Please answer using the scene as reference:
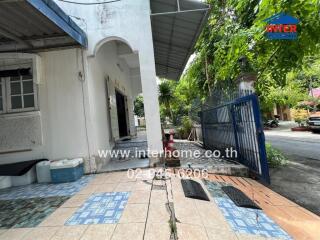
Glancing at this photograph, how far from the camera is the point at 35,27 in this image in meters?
4.88

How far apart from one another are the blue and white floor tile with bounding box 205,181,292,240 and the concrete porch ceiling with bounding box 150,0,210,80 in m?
4.09

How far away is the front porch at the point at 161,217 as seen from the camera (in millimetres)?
2670

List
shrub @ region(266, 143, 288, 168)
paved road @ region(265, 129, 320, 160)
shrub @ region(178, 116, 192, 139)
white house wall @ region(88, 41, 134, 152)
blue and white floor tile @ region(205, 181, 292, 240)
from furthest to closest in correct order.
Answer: shrub @ region(178, 116, 192, 139), paved road @ region(265, 129, 320, 160), shrub @ region(266, 143, 288, 168), white house wall @ region(88, 41, 134, 152), blue and white floor tile @ region(205, 181, 292, 240)

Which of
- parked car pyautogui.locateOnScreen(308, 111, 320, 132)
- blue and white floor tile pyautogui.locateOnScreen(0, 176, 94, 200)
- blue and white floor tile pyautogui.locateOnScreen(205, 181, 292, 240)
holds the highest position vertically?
parked car pyautogui.locateOnScreen(308, 111, 320, 132)

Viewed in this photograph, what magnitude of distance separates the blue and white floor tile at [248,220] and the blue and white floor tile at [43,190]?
2.57 metres

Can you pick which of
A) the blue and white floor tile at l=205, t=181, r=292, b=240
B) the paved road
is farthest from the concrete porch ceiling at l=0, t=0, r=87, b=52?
the paved road

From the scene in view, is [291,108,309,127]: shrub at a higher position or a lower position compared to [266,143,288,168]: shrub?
higher

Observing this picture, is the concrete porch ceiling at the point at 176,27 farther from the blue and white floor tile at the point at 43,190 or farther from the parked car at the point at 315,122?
the parked car at the point at 315,122

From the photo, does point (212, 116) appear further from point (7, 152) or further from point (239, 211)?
point (7, 152)

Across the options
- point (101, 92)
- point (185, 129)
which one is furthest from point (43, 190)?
point (185, 129)

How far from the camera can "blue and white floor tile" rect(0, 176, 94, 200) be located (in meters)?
4.36

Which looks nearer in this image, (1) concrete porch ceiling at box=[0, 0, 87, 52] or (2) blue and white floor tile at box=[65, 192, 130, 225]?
(2) blue and white floor tile at box=[65, 192, 130, 225]

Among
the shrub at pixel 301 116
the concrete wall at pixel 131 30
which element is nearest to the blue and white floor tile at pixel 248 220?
the concrete wall at pixel 131 30

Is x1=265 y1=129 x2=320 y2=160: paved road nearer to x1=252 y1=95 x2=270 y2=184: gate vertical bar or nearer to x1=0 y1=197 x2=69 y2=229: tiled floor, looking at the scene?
x1=252 y1=95 x2=270 y2=184: gate vertical bar
